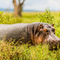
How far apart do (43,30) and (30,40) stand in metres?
0.38

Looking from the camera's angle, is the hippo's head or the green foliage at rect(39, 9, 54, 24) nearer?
the hippo's head

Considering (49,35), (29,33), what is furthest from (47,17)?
(49,35)

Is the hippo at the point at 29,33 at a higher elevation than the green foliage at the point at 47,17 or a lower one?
lower

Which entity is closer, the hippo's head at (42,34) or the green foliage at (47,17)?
the hippo's head at (42,34)

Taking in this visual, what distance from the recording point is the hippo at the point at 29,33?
3.65m

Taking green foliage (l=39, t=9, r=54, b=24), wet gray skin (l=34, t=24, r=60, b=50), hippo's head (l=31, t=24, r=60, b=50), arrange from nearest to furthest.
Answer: wet gray skin (l=34, t=24, r=60, b=50) < hippo's head (l=31, t=24, r=60, b=50) < green foliage (l=39, t=9, r=54, b=24)

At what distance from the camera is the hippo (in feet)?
12.0

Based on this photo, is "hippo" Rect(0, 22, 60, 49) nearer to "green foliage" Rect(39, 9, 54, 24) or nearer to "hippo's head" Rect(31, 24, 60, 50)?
"hippo's head" Rect(31, 24, 60, 50)

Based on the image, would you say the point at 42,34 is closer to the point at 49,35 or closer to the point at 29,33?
the point at 49,35

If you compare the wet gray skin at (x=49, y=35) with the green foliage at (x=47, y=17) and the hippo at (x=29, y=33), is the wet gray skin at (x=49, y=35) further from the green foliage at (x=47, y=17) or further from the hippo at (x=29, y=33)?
the green foliage at (x=47, y=17)

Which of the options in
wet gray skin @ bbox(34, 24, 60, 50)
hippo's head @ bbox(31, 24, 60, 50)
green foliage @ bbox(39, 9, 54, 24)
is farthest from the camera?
green foliage @ bbox(39, 9, 54, 24)

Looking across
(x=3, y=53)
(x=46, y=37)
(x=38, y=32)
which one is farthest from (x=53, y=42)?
(x=3, y=53)

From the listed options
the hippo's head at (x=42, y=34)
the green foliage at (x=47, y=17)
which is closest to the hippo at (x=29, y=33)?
the hippo's head at (x=42, y=34)

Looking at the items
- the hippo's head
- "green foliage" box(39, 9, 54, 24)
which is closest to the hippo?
the hippo's head
